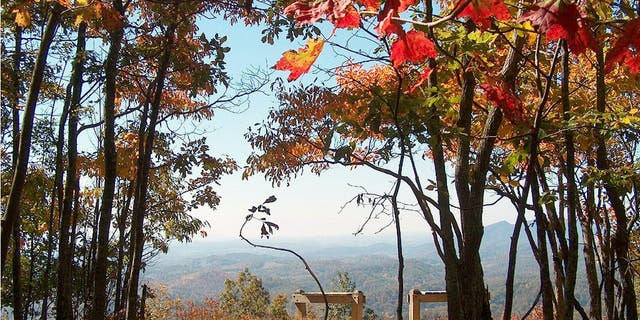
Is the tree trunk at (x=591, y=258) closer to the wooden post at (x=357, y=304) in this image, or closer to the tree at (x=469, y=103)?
the tree at (x=469, y=103)

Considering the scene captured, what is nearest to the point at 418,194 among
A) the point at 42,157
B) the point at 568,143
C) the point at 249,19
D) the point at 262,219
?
the point at 262,219

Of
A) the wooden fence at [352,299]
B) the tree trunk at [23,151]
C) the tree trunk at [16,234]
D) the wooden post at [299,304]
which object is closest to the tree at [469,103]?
the tree trunk at [23,151]

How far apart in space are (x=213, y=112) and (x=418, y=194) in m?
4.87

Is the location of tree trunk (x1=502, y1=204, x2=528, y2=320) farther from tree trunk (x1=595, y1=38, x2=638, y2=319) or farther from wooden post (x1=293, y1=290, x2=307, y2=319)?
wooden post (x1=293, y1=290, x2=307, y2=319)

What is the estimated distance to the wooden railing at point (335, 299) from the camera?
4.50 m

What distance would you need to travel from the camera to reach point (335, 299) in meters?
4.52

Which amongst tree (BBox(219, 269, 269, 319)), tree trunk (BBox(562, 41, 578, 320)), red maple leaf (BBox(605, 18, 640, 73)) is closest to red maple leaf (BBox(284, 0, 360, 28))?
red maple leaf (BBox(605, 18, 640, 73))

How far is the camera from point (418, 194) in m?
1.54

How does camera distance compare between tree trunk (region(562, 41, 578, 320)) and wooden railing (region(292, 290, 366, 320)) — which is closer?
tree trunk (region(562, 41, 578, 320))

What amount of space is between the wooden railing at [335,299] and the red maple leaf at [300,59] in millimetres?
3816

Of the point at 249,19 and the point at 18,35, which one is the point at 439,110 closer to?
the point at 249,19

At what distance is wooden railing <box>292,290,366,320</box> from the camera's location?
14.8 ft

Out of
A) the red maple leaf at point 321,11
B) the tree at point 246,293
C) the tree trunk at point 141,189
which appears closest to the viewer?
the red maple leaf at point 321,11

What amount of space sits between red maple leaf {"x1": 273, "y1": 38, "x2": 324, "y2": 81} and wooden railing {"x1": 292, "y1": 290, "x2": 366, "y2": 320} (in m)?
3.82
